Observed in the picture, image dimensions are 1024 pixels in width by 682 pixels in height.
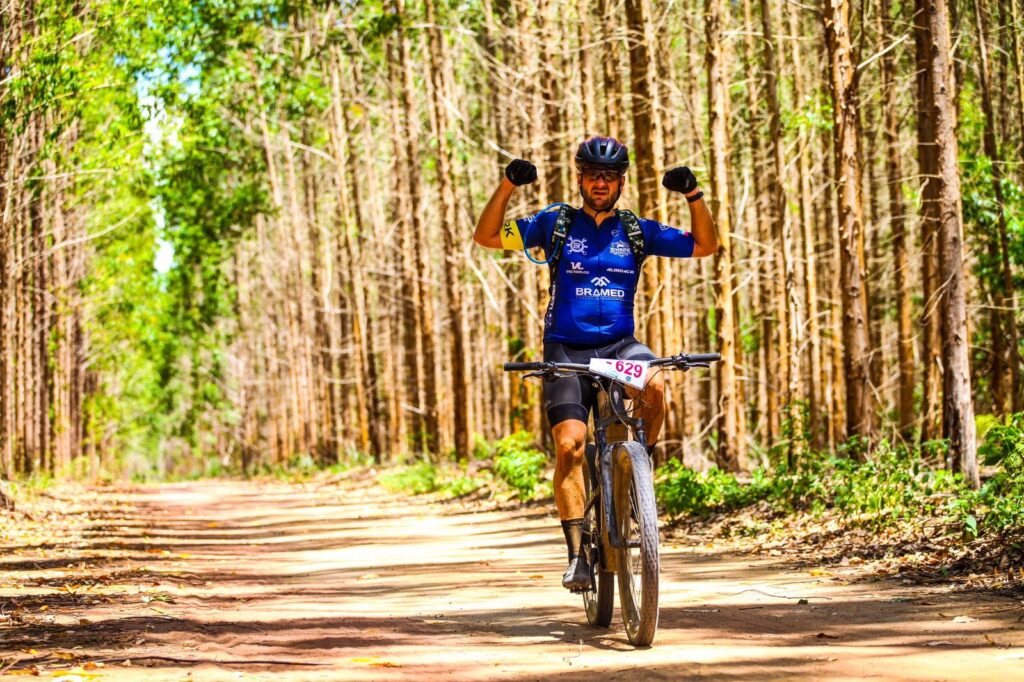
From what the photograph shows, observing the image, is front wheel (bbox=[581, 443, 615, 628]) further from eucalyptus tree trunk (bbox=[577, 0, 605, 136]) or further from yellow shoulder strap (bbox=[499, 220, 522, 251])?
eucalyptus tree trunk (bbox=[577, 0, 605, 136])

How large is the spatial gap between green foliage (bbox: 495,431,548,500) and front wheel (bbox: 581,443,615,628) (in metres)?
11.7

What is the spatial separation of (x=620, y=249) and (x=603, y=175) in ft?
1.39

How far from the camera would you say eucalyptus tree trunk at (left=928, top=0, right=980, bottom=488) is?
11.3 meters

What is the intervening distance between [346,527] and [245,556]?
4.12 metres

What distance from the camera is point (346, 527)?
17078 millimetres

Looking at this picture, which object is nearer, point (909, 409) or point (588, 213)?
point (588, 213)

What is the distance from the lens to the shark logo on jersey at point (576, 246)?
6.62 m

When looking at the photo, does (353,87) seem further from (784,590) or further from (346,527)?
(784,590)

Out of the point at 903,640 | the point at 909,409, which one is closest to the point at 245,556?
the point at 903,640

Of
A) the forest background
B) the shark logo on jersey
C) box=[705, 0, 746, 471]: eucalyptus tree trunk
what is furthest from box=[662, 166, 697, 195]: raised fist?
box=[705, 0, 746, 471]: eucalyptus tree trunk

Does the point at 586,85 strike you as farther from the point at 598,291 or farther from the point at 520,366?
the point at 520,366

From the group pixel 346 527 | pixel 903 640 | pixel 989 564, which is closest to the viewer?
pixel 903 640

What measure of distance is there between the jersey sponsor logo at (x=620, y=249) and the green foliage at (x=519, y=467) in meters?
12.1

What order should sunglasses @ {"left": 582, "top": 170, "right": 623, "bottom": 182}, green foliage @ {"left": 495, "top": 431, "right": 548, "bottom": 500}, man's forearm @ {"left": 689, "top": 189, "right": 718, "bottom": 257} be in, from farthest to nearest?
green foliage @ {"left": 495, "top": 431, "right": 548, "bottom": 500} < man's forearm @ {"left": 689, "top": 189, "right": 718, "bottom": 257} < sunglasses @ {"left": 582, "top": 170, "right": 623, "bottom": 182}
